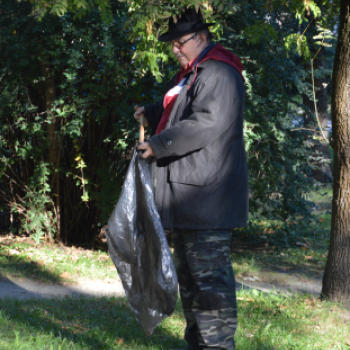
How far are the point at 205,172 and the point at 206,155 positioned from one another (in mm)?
96

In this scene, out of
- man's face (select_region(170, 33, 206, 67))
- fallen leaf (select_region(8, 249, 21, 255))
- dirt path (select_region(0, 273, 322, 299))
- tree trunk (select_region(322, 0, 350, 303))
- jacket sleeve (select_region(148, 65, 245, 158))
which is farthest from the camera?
fallen leaf (select_region(8, 249, 21, 255))

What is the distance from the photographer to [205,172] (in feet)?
8.77

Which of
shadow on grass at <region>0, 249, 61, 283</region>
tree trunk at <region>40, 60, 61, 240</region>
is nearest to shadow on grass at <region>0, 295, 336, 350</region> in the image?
shadow on grass at <region>0, 249, 61, 283</region>

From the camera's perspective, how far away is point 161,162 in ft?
9.32

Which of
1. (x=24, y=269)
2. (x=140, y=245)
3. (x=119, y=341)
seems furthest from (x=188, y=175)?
(x=24, y=269)

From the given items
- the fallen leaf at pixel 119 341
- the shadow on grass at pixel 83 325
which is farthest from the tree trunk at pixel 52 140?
the fallen leaf at pixel 119 341

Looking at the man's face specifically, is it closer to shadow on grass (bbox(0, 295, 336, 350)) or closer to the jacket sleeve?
the jacket sleeve

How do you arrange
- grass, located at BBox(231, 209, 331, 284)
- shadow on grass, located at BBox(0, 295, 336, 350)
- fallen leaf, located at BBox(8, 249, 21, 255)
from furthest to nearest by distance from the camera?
fallen leaf, located at BBox(8, 249, 21, 255) → grass, located at BBox(231, 209, 331, 284) → shadow on grass, located at BBox(0, 295, 336, 350)

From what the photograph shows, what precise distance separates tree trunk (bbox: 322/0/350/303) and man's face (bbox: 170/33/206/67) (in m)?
1.84

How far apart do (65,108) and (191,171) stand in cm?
388

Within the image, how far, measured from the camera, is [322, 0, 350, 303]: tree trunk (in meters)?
4.16

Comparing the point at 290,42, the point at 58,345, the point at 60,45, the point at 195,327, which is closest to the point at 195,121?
the point at 195,327

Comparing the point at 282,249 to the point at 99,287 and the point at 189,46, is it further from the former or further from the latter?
the point at 189,46

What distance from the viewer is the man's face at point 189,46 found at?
2.81 metres
